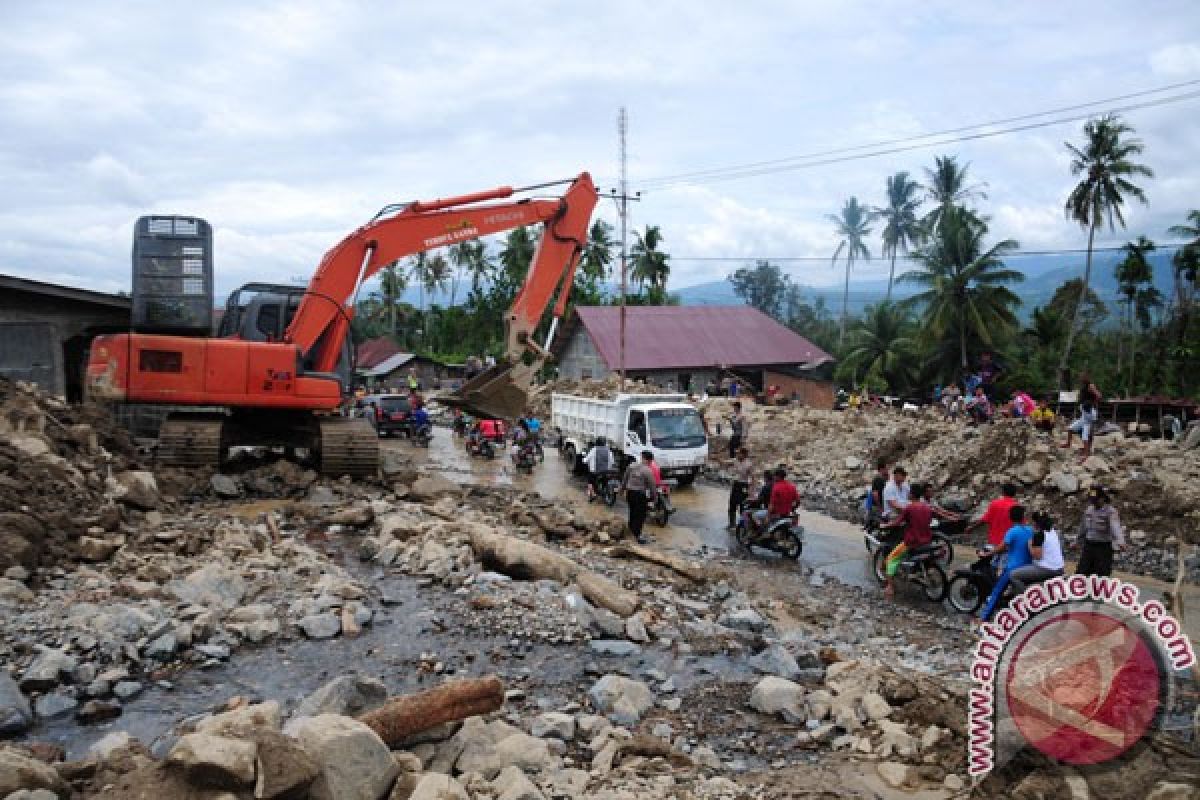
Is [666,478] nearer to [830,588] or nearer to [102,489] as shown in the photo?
[830,588]

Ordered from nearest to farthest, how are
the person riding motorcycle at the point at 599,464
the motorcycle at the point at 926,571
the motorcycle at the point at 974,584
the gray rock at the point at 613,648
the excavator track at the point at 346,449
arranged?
the gray rock at the point at 613,648 < the motorcycle at the point at 974,584 < the motorcycle at the point at 926,571 < the excavator track at the point at 346,449 < the person riding motorcycle at the point at 599,464

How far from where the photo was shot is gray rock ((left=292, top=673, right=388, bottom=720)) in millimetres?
5973

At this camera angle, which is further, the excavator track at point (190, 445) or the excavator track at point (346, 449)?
the excavator track at point (346, 449)

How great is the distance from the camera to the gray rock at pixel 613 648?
827 cm

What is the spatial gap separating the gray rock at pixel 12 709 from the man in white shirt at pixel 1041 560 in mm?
9072

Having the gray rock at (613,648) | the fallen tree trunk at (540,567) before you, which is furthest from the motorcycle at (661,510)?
the gray rock at (613,648)

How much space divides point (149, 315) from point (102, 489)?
356 cm

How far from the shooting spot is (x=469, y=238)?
15.7 m

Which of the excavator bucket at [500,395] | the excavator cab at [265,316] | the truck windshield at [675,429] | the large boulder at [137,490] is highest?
the excavator cab at [265,316]

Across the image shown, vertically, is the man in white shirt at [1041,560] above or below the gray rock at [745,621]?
above

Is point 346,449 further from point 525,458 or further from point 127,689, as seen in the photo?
point 525,458

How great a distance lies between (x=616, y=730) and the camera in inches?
251

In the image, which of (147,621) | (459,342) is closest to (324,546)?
(147,621)

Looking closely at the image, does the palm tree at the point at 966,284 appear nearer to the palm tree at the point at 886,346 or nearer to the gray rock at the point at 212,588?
the palm tree at the point at 886,346
